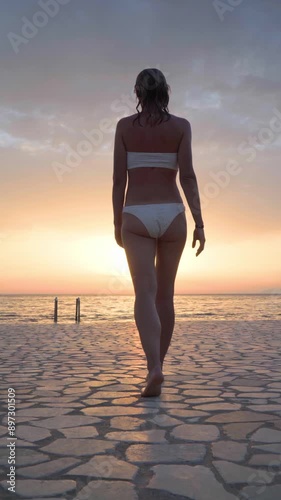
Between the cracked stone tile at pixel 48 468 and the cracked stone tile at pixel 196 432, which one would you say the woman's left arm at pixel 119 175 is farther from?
the cracked stone tile at pixel 48 468

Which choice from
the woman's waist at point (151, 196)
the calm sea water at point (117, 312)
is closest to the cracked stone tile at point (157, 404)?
the woman's waist at point (151, 196)

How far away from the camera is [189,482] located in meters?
2.17

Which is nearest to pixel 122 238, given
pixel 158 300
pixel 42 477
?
pixel 158 300

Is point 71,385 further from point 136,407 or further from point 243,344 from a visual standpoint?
point 243,344

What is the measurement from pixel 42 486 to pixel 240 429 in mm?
1377

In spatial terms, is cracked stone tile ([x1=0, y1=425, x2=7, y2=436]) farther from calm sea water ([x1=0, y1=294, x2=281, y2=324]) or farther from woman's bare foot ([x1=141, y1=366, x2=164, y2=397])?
calm sea water ([x1=0, y1=294, x2=281, y2=324])

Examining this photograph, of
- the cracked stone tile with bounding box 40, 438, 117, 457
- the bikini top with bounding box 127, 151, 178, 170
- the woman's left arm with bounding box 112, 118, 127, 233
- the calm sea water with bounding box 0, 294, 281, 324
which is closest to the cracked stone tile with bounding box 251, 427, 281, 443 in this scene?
the cracked stone tile with bounding box 40, 438, 117, 457

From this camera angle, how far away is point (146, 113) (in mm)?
4027

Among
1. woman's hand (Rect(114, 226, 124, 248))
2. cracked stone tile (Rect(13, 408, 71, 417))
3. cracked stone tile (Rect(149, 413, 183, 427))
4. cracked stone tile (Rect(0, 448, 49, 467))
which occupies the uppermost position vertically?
woman's hand (Rect(114, 226, 124, 248))

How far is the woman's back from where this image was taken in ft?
13.0

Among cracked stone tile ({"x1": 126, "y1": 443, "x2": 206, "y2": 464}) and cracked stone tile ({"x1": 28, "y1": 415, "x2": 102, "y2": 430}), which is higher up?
cracked stone tile ({"x1": 126, "y1": 443, "x2": 206, "y2": 464})

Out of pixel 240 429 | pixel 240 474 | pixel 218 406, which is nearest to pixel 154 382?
pixel 218 406

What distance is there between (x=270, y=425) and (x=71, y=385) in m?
2.15

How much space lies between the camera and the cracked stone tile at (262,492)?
2006 mm
